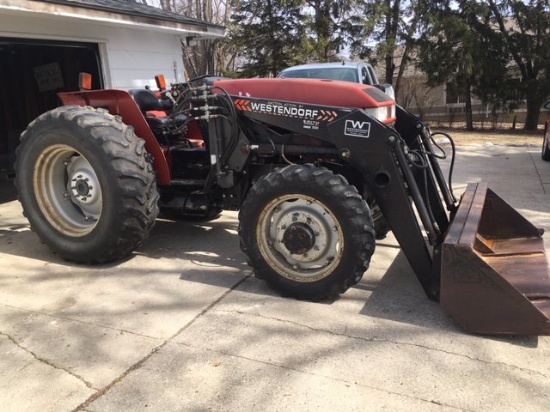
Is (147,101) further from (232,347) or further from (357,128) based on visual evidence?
(232,347)

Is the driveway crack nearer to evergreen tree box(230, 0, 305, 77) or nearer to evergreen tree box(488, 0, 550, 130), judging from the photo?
evergreen tree box(230, 0, 305, 77)

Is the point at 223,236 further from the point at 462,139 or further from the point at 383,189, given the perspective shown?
the point at 462,139

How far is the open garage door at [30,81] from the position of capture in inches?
382

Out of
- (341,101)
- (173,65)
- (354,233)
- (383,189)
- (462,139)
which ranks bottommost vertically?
(462,139)

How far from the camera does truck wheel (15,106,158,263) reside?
396cm

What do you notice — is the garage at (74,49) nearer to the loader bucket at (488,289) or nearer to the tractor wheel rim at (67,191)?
the tractor wheel rim at (67,191)

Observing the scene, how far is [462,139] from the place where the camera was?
15883 mm

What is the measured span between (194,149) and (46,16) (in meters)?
3.93

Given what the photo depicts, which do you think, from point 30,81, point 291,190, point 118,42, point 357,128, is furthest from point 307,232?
point 30,81

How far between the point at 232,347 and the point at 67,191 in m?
2.46

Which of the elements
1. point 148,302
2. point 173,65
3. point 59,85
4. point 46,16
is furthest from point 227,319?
point 59,85

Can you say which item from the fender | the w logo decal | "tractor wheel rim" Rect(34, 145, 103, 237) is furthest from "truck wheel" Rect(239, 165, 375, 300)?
"tractor wheel rim" Rect(34, 145, 103, 237)

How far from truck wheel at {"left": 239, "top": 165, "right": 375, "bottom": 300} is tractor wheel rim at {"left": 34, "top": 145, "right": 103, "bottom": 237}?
1.56m

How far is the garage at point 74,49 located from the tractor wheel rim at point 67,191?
2889 mm
